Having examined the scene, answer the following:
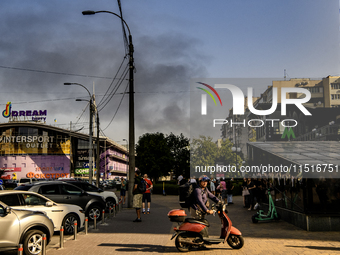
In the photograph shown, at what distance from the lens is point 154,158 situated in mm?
69688

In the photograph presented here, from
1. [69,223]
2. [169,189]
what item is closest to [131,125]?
[69,223]

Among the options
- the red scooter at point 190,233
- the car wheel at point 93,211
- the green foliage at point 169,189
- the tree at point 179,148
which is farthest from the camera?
the tree at point 179,148

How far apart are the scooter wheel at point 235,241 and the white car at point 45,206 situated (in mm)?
4863

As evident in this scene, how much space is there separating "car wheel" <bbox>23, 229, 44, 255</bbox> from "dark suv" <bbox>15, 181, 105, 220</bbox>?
6.01 m

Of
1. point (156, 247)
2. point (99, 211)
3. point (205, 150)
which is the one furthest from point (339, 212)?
point (205, 150)

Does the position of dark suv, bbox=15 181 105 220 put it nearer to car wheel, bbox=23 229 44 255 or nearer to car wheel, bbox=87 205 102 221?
car wheel, bbox=87 205 102 221

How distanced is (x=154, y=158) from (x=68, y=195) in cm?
5518

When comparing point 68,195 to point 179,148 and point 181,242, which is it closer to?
point 181,242

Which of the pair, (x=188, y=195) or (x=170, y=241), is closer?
(x=188, y=195)

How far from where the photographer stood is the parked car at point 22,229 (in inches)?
300

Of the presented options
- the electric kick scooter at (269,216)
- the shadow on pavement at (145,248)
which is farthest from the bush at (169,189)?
the shadow on pavement at (145,248)

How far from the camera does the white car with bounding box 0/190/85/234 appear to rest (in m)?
9.34

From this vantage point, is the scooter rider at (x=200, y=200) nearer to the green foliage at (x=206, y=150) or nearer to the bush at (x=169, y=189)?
the bush at (x=169, y=189)

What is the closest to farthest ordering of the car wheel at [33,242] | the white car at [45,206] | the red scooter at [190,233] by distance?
the car wheel at [33,242] → the red scooter at [190,233] → the white car at [45,206]
